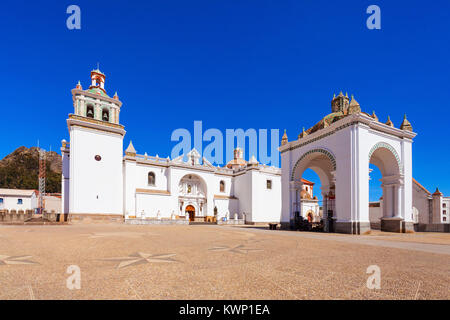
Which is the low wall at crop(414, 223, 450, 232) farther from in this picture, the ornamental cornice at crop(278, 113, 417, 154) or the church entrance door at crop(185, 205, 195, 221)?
the church entrance door at crop(185, 205, 195, 221)

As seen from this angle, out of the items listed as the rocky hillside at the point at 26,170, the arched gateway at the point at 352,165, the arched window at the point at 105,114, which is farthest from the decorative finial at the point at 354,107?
the rocky hillside at the point at 26,170

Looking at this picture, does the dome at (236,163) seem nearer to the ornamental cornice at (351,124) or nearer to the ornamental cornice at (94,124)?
the ornamental cornice at (94,124)

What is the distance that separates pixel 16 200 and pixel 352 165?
5270cm

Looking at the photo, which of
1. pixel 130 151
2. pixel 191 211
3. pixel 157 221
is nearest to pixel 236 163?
pixel 191 211

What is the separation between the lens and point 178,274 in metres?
4.04

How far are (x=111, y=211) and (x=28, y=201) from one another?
30.1m

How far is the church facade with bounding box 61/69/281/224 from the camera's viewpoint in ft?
78.7

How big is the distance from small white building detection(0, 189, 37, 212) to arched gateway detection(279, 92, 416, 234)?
46.4 meters

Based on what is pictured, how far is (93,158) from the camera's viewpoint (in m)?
24.7

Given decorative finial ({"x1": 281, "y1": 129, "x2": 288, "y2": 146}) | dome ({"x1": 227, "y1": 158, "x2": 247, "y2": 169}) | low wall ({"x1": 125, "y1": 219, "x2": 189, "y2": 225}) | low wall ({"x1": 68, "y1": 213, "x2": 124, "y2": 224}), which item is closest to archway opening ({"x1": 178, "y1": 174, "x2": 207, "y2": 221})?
low wall ({"x1": 125, "y1": 219, "x2": 189, "y2": 225})

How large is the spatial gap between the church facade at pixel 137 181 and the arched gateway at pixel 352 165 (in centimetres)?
1245

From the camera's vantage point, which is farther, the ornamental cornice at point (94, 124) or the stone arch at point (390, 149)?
the ornamental cornice at point (94, 124)

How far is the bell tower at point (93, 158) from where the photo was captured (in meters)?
23.4

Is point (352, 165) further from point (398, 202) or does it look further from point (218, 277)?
point (218, 277)
